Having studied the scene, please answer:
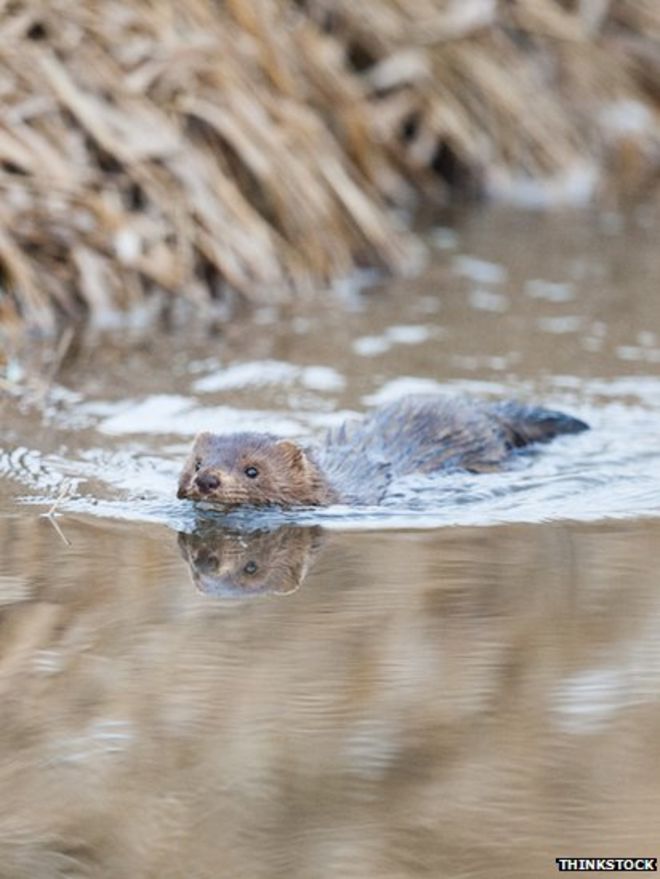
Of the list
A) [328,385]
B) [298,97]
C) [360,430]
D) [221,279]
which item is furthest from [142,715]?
[298,97]

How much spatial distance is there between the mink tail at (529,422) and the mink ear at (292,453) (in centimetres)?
100

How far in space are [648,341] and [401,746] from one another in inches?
181

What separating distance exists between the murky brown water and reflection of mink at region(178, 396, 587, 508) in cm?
11

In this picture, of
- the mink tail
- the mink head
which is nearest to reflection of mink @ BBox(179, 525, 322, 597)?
the mink head

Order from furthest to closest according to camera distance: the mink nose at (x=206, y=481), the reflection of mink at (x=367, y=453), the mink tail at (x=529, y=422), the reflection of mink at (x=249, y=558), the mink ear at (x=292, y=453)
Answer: the mink tail at (x=529, y=422) < the mink ear at (x=292, y=453) < the reflection of mink at (x=367, y=453) < the mink nose at (x=206, y=481) < the reflection of mink at (x=249, y=558)

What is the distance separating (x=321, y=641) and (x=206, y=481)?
4.10 ft

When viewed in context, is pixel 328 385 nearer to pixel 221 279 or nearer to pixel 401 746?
pixel 221 279

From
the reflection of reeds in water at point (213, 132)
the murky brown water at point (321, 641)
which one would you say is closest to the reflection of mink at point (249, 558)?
the murky brown water at point (321, 641)

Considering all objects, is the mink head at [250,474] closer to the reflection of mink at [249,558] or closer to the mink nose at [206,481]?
the mink nose at [206,481]

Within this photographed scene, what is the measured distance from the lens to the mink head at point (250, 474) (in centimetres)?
598

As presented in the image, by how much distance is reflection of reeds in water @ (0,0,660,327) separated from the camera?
8547 mm

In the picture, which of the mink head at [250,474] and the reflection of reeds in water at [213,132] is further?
the reflection of reeds in water at [213,132]

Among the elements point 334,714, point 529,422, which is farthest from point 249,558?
point 529,422

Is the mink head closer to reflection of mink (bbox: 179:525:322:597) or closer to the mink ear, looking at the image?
the mink ear
